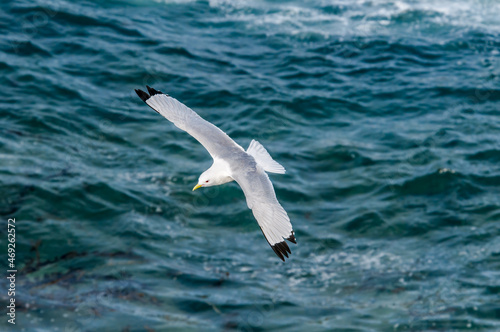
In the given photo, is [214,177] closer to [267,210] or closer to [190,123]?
[267,210]

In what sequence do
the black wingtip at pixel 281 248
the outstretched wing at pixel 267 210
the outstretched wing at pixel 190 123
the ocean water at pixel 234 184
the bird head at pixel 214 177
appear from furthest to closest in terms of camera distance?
1. the ocean water at pixel 234 184
2. the outstretched wing at pixel 190 123
3. the bird head at pixel 214 177
4. the outstretched wing at pixel 267 210
5. the black wingtip at pixel 281 248

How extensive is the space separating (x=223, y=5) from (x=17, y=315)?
1277 centimetres

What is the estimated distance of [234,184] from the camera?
45.2ft

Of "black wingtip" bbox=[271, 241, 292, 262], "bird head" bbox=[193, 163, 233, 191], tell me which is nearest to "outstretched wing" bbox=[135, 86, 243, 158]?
"bird head" bbox=[193, 163, 233, 191]

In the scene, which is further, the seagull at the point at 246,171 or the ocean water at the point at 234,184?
the ocean water at the point at 234,184

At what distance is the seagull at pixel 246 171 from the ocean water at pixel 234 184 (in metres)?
4.20

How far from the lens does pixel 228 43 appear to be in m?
18.4

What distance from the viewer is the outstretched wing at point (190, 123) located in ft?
25.5

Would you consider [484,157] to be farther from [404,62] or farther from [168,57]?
[168,57]

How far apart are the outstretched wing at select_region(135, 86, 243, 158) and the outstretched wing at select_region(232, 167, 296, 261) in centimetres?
64

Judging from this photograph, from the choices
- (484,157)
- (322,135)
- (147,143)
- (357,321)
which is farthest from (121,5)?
(357,321)

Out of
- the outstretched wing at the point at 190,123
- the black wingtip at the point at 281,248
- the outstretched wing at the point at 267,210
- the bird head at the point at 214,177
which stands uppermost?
the outstretched wing at the point at 190,123

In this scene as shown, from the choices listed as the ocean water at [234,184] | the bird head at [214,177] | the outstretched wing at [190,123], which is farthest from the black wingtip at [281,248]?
the ocean water at [234,184]

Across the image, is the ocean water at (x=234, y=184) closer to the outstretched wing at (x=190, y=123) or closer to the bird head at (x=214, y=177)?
the outstretched wing at (x=190, y=123)
